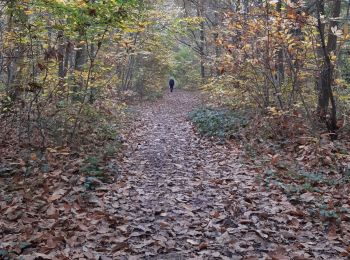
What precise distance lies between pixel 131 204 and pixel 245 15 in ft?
23.4

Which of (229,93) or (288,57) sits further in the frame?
(229,93)

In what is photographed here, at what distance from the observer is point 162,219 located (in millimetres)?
5051

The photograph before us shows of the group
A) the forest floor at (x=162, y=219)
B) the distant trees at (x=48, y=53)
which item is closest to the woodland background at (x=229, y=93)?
the distant trees at (x=48, y=53)

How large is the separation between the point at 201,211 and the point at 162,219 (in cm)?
65

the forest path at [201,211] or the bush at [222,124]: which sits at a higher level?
the bush at [222,124]

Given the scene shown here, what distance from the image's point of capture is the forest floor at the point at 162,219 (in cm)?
412

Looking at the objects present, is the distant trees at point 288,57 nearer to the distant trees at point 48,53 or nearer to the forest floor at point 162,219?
the distant trees at point 48,53

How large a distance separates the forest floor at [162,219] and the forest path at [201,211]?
1 cm

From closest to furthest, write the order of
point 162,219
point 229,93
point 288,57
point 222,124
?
point 162,219
point 288,57
point 222,124
point 229,93

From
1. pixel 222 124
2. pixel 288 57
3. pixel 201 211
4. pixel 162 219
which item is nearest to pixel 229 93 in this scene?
pixel 222 124

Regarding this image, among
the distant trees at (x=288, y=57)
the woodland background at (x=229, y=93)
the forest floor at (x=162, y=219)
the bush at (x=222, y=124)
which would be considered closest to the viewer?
the forest floor at (x=162, y=219)

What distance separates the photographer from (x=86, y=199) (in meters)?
5.66

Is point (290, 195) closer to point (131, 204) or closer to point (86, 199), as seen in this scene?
point (131, 204)

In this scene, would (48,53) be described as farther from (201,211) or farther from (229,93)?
(229,93)
